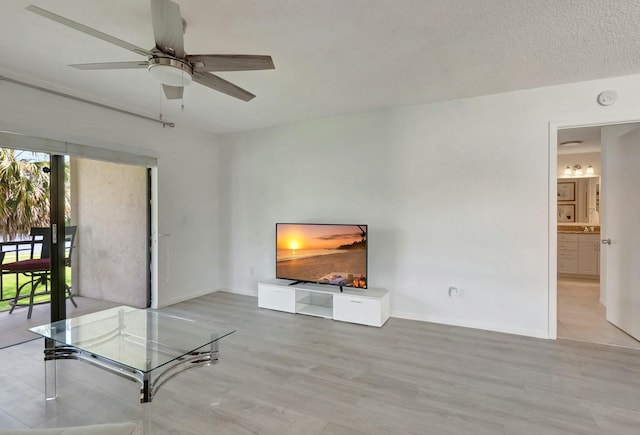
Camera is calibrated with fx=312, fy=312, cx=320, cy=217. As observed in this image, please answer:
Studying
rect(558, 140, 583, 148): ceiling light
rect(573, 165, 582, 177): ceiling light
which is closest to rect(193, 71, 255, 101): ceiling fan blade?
rect(558, 140, 583, 148): ceiling light

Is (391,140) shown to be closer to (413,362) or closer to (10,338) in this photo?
(413,362)

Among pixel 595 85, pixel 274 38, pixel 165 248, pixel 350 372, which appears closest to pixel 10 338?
pixel 165 248

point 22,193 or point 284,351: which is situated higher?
point 22,193

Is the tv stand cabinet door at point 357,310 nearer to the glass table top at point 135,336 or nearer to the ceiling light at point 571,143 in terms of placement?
the glass table top at point 135,336

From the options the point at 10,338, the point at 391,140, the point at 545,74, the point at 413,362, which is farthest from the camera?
the point at 391,140

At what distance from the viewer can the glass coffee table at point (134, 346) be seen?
6.33 feet

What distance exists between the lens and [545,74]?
2.83 m

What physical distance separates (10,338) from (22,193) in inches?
56.3

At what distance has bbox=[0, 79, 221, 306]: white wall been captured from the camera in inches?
120

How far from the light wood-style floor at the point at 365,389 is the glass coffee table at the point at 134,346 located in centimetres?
21

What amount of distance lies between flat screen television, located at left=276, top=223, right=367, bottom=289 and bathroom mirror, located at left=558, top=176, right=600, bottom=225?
5.34 m

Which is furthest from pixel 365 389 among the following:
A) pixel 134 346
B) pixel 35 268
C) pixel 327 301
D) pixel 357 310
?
pixel 35 268

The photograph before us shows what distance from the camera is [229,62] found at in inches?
71.9

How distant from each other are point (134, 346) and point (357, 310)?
2216mm
